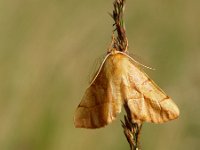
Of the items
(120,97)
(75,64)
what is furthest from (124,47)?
(75,64)

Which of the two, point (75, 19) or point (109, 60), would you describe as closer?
point (109, 60)

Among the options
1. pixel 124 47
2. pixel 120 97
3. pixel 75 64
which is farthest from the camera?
pixel 75 64

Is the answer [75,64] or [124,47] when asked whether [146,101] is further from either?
[75,64]

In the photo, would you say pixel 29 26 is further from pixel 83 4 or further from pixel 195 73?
pixel 195 73

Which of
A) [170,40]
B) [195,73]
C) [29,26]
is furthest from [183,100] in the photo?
[29,26]

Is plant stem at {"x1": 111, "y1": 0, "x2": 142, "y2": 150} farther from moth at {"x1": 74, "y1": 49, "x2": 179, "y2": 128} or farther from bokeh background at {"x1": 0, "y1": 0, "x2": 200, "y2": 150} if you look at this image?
bokeh background at {"x1": 0, "y1": 0, "x2": 200, "y2": 150}

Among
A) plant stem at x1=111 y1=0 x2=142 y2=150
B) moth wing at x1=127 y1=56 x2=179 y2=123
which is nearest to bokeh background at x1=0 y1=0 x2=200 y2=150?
moth wing at x1=127 y1=56 x2=179 y2=123

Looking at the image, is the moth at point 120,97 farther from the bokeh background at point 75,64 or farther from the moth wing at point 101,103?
the bokeh background at point 75,64
